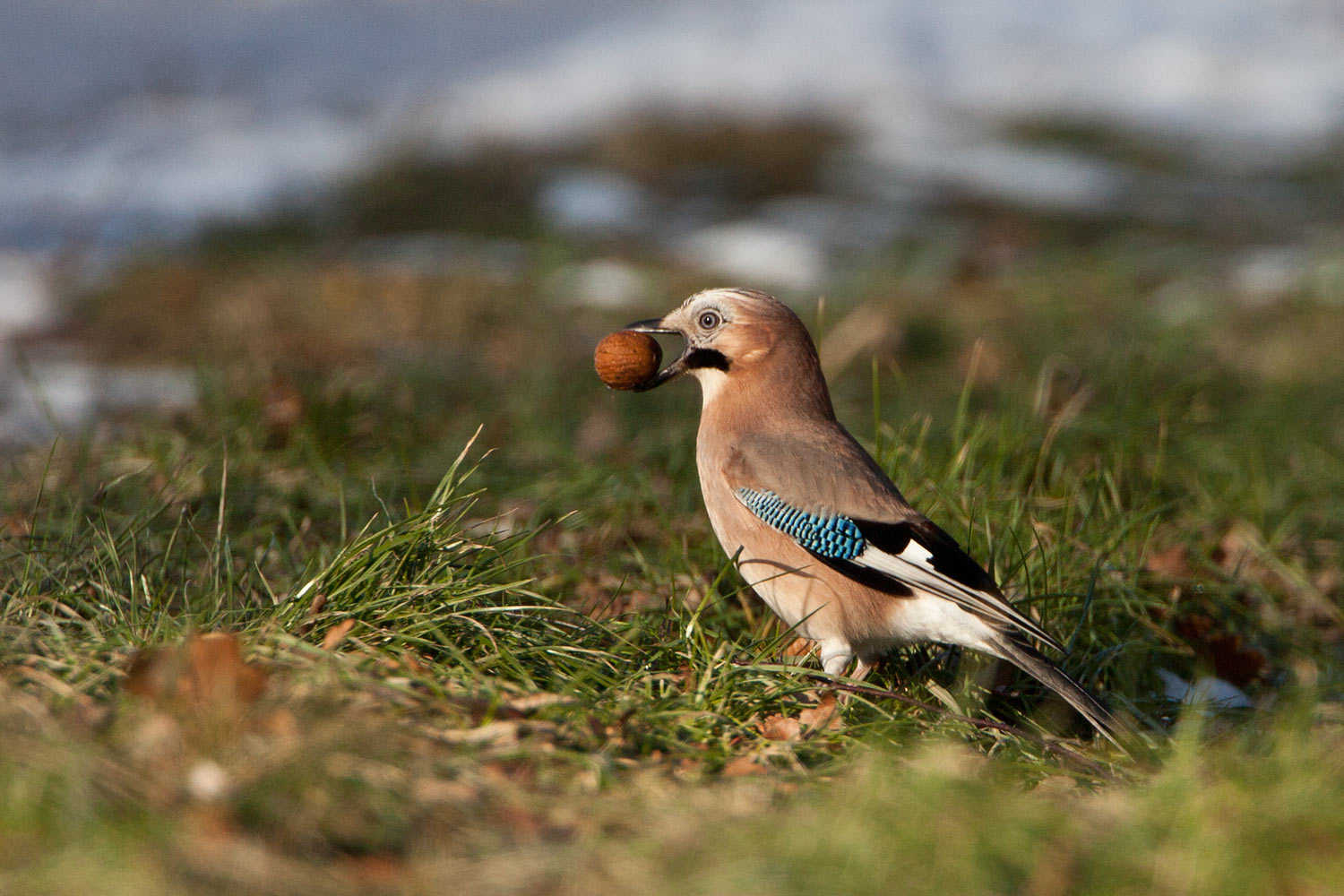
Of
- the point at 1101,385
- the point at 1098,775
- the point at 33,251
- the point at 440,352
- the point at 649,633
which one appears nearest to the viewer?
the point at 1098,775

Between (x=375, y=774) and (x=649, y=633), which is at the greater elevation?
(x=375, y=774)

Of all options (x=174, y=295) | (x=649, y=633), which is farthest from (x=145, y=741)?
(x=174, y=295)

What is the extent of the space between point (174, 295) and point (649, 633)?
571cm

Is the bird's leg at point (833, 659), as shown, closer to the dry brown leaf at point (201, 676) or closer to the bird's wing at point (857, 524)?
the bird's wing at point (857, 524)

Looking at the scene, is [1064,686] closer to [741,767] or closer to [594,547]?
[741,767]

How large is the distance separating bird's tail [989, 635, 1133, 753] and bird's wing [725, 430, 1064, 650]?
0.18 feet

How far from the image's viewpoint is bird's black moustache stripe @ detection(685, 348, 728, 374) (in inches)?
155

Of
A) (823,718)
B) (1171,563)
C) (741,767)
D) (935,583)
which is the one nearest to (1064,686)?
(935,583)

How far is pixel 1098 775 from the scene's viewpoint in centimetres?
304

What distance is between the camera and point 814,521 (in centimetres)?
352

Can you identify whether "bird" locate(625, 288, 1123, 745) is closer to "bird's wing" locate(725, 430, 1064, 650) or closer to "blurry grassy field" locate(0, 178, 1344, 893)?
"bird's wing" locate(725, 430, 1064, 650)

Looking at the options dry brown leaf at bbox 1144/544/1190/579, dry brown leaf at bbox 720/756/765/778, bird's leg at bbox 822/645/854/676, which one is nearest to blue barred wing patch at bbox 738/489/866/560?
bird's leg at bbox 822/645/854/676

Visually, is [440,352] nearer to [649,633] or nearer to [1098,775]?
[649,633]

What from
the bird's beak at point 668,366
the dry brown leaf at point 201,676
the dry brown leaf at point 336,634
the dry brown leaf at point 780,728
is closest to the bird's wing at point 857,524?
the bird's beak at point 668,366
